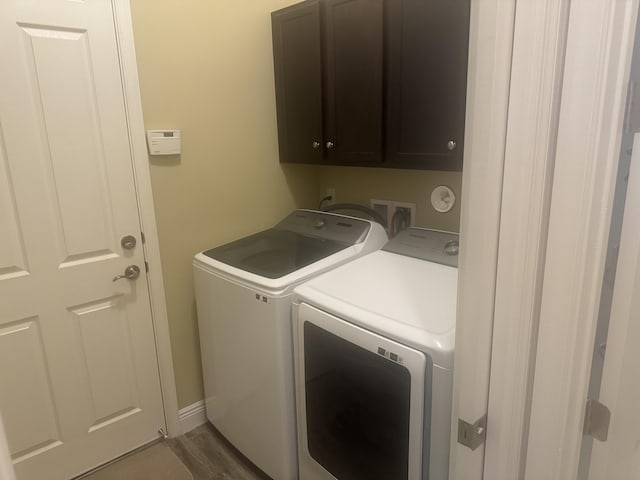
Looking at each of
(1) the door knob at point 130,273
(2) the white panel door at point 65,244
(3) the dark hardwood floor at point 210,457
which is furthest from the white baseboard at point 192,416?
(1) the door knob at point 130,273

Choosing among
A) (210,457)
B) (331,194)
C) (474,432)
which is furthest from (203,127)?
(474,432)

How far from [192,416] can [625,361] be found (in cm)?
199

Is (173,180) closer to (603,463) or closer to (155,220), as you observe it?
(155,220)

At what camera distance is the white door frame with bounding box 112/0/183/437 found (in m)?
1.69

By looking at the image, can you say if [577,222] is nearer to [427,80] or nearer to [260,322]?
[427,80]

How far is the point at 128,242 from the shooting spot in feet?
6.00

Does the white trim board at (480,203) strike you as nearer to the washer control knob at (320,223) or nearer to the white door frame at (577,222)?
the white door frame at (577,222)

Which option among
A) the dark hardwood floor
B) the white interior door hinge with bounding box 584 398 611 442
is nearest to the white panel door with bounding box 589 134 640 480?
the white interior door hinge with bounding box 584 398 611 442

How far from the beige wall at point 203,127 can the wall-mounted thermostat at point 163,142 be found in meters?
0.04

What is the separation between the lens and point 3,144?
1.50 metres

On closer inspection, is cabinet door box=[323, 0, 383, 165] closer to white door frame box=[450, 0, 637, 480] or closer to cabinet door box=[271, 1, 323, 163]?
cabinet door box=[271, 1, 323, 163]

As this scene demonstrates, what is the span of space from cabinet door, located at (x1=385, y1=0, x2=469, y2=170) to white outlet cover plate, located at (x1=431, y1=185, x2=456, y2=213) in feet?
1.01

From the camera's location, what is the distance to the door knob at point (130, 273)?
1841mm

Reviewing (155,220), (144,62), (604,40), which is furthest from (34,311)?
(604,40)
